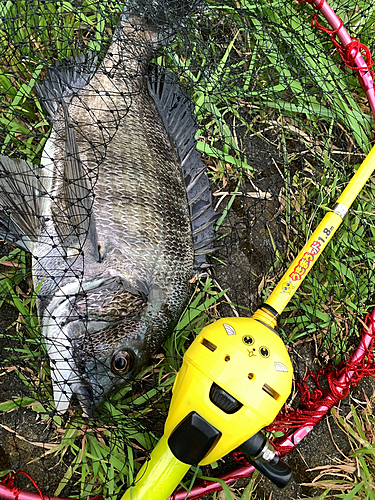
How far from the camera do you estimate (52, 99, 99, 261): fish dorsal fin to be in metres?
2.21

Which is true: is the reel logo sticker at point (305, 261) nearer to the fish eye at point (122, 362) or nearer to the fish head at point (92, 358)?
the fish head at point (92, 358)

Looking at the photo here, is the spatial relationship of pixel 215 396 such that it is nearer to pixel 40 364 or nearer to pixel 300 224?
pixel 40 364

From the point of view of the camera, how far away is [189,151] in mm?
2678

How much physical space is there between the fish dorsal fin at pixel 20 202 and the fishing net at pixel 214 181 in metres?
0.01

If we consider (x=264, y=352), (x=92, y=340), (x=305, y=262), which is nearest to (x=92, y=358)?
(x=92, y=340)

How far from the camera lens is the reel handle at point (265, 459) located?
1.77 metres

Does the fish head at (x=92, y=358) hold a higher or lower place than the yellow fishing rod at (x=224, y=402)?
lower

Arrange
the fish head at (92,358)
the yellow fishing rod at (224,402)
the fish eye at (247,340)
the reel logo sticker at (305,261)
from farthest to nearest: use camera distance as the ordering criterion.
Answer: the reel logo sticker at (305,261)
the fish head at (92,358)
the fish eye at (247,340)
the yellow fishing rod at (224,402)

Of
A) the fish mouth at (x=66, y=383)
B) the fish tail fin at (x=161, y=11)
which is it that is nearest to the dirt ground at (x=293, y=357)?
the fish mouth at (x=66, y=383)

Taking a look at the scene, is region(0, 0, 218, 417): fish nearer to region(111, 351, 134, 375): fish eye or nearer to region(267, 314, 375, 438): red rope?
region(111, 351, 134, 375): fish eye

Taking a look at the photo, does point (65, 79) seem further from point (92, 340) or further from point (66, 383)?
point (66, 383)

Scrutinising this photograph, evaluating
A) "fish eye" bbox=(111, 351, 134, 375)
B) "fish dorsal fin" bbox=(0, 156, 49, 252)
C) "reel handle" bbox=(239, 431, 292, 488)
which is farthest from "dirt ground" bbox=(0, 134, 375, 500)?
"reel handle" bbox=(239, 431, 292, 488)

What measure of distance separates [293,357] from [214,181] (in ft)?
4.72

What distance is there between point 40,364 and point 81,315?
2.13 feet
